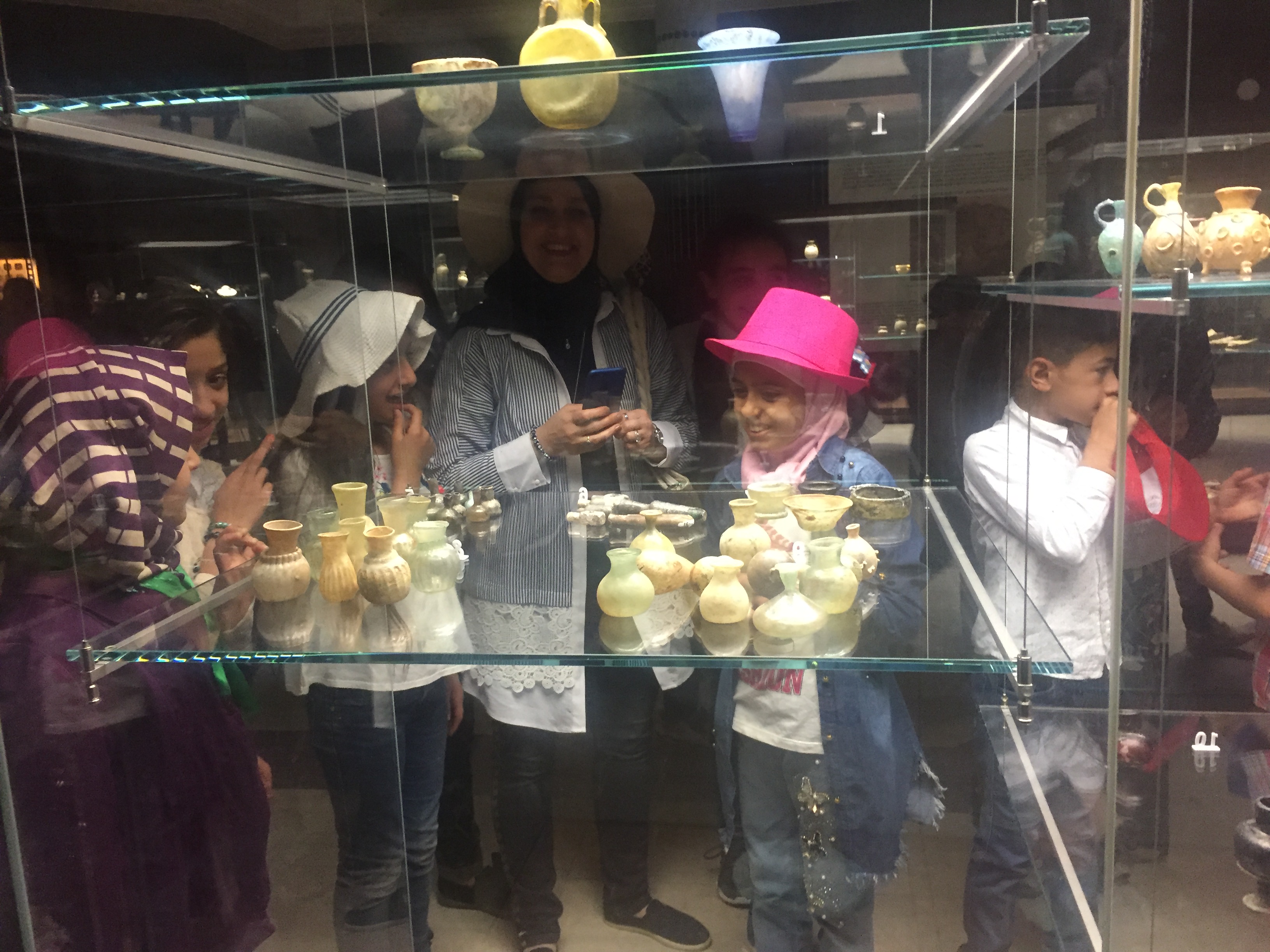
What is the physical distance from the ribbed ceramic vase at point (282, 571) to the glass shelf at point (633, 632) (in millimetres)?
13

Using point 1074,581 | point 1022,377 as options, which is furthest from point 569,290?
point 1074,581

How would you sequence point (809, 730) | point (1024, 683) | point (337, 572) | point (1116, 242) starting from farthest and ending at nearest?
1. point (809, 730)
2. point (337, 572)
3. point (1024, 683)
4. point (1116, 242)

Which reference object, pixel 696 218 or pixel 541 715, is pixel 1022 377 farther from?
pixel 541 715

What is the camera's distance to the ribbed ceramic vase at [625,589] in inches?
42.8

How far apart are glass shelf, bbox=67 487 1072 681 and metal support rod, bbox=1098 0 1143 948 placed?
72 millimetres

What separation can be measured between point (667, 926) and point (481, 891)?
0.31 m

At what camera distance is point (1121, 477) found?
0.87 metres

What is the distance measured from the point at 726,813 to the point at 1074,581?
0.68 m

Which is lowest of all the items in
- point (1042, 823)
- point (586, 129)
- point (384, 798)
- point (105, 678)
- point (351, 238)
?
point (384, 798)

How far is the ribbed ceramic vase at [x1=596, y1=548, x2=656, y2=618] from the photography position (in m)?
1.09

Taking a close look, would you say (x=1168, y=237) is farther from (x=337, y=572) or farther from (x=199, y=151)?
(x=199, y=151)

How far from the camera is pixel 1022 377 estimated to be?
1.03 metres

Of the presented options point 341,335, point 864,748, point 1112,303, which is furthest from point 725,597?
point 341,335

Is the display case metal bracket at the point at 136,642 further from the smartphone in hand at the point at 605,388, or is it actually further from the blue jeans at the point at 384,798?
the smartphone in hand at the point at 605,388
